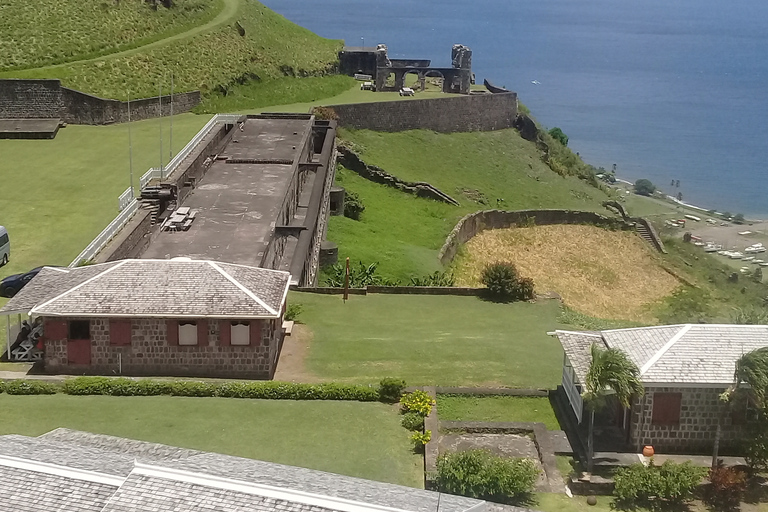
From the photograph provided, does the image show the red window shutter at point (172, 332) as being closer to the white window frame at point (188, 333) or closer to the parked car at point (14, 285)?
the white window frame at point (188, 333)

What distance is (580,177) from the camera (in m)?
67.0

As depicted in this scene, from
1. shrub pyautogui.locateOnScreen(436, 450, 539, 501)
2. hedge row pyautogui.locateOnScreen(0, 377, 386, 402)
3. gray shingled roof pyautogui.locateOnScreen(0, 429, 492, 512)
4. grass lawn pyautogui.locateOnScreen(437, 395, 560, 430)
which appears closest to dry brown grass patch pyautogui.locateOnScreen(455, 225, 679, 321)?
grass lawn pyautogui.locateOnScreen(437, 395, 560, 430)

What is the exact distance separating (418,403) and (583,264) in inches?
962

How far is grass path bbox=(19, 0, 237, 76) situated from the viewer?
55062 millimetres

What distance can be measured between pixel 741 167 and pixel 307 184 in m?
79.4

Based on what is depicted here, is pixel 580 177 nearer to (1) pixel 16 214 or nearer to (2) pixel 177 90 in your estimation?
(2) pixel 177 90

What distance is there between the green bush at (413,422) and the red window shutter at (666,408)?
4781 mm

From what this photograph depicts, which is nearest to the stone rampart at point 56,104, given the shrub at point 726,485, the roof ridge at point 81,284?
the roof ridge at point 81,284

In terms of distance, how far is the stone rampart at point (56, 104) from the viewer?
159 ft

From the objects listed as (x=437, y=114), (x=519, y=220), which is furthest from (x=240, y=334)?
(x=437, y=114)

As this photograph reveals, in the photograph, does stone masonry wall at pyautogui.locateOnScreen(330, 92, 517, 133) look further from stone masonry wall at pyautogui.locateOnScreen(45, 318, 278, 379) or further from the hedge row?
the hedge row

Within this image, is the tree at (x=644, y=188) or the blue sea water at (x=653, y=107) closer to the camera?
the tree at (x=644, y=188)

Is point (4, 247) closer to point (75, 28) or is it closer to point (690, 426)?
point (690, 426)

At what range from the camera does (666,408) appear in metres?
19.5
